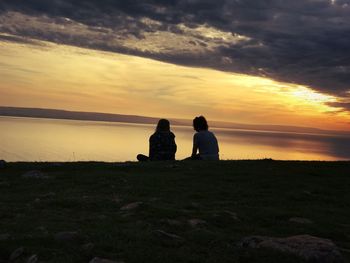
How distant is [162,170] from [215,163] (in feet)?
10.0

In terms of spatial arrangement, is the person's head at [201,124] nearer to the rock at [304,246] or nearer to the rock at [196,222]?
the rock at [196,222]

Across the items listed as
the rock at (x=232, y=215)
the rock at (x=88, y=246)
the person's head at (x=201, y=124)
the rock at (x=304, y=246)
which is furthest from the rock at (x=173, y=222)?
the person's head at (x=201, y=124)

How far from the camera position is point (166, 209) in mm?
11656

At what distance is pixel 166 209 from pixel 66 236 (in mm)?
3585

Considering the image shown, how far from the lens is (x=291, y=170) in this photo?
21.0m

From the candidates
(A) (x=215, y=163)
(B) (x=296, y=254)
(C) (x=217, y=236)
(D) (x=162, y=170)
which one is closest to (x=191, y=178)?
(D) (x=162, y=170)

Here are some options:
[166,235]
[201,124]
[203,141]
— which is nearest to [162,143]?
[203,141]

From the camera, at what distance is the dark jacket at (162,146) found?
899 inches

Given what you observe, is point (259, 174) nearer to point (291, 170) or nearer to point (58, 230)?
point (291, 170)

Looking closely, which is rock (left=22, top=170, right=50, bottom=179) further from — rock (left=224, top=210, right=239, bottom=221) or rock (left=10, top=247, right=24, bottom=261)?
rock (left=10, top=247, right=24, bottom=261)

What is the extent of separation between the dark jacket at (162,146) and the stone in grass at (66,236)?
46.4 ft

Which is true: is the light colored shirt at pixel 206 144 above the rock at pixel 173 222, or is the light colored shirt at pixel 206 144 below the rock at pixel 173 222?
above

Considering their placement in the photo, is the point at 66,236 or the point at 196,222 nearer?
the point at 66,236

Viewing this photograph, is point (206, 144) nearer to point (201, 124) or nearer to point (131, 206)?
point (201, 124)
